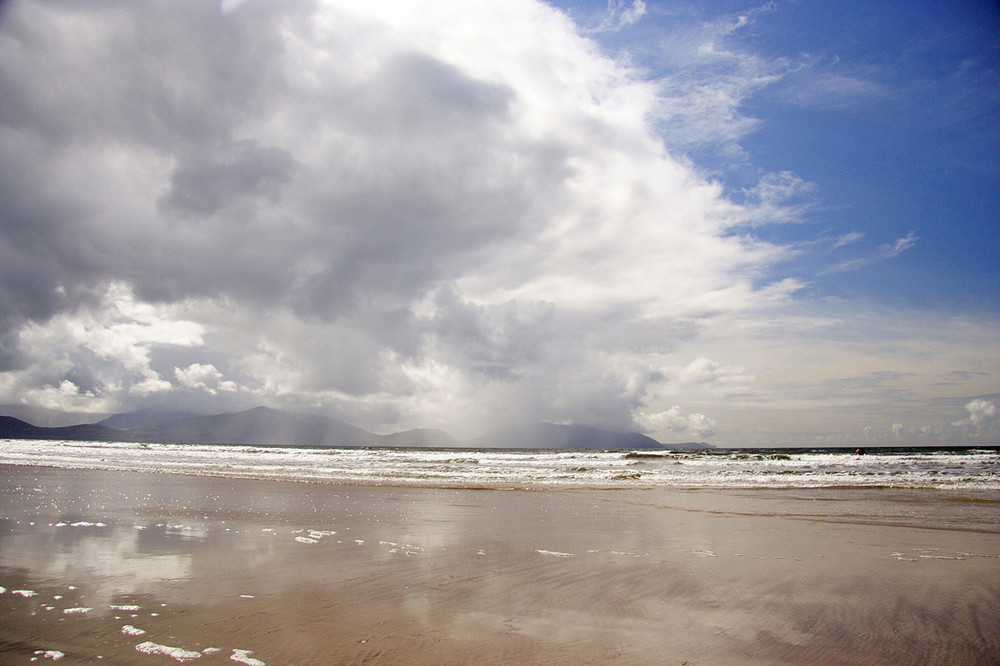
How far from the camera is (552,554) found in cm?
824

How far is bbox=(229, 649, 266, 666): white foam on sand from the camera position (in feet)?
13.0

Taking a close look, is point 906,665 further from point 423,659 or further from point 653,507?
point 653,507

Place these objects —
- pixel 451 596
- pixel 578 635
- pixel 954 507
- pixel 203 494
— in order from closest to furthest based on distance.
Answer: pixel 578 635 < pixel 451 596 < pixel 954 507 < pixel 203 494

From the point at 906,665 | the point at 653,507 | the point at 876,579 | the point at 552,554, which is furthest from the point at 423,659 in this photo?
the point at 653,507

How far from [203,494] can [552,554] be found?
1389 centimetres

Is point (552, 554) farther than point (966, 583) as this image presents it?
Yes

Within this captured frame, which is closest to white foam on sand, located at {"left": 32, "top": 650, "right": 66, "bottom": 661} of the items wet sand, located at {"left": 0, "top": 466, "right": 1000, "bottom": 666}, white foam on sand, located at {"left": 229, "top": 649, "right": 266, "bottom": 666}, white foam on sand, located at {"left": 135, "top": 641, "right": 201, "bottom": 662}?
wet sand, located at {"left": 0, "top": 466, "right": 1000, "bottom": 666}

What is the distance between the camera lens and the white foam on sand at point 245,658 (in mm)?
3975

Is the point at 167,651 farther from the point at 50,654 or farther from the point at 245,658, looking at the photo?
the point at 50,654

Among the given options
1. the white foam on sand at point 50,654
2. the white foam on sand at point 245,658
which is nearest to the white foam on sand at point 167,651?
the white foam on sand at point 245,658

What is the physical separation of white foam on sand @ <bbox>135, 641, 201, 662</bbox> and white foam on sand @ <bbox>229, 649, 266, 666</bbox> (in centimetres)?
28

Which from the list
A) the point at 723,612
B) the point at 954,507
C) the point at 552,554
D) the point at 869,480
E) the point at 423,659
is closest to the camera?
the point at 423,659

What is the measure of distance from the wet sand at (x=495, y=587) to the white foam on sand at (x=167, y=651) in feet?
0.09

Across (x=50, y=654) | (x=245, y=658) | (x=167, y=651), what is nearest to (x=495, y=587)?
(x=245, y=658)
